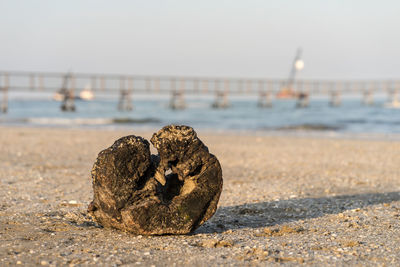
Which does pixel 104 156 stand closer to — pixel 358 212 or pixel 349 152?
pixel 358 212

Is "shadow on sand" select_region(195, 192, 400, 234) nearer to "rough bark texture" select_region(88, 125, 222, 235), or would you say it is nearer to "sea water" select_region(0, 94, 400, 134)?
"rough bark texture" select_region(88, 125, 222, 235)

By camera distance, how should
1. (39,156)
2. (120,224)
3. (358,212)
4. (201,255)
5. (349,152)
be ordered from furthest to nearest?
1. (349,152)
2. (39,156)
3. (358,212)
4. (120,224)
5. (201,255)

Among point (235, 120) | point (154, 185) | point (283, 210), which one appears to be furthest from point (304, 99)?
point (154, 185)

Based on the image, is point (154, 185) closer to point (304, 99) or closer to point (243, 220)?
point (243, 220)

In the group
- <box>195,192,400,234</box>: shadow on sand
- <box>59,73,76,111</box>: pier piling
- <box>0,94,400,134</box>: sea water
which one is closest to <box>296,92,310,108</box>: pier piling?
<box>0,94,400,134</box>: sea water

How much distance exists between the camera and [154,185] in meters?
3.98

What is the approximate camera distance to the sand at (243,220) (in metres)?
3.40

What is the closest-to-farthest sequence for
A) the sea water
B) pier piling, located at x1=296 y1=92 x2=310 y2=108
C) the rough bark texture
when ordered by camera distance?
the rough bark texture
the sea water
pier piling, located at x1=296 y1=92 x2=310 y2=108

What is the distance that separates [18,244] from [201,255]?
1.35 m

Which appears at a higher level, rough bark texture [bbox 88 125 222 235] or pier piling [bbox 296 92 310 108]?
rough bark texture [bbox 88 125 222 235]

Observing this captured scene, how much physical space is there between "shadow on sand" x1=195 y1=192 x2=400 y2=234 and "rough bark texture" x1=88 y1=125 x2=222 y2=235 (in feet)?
1.39

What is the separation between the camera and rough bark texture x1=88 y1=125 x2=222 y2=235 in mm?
3888

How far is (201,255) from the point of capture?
3.44 metres

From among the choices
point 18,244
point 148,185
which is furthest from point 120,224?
point 18,244
